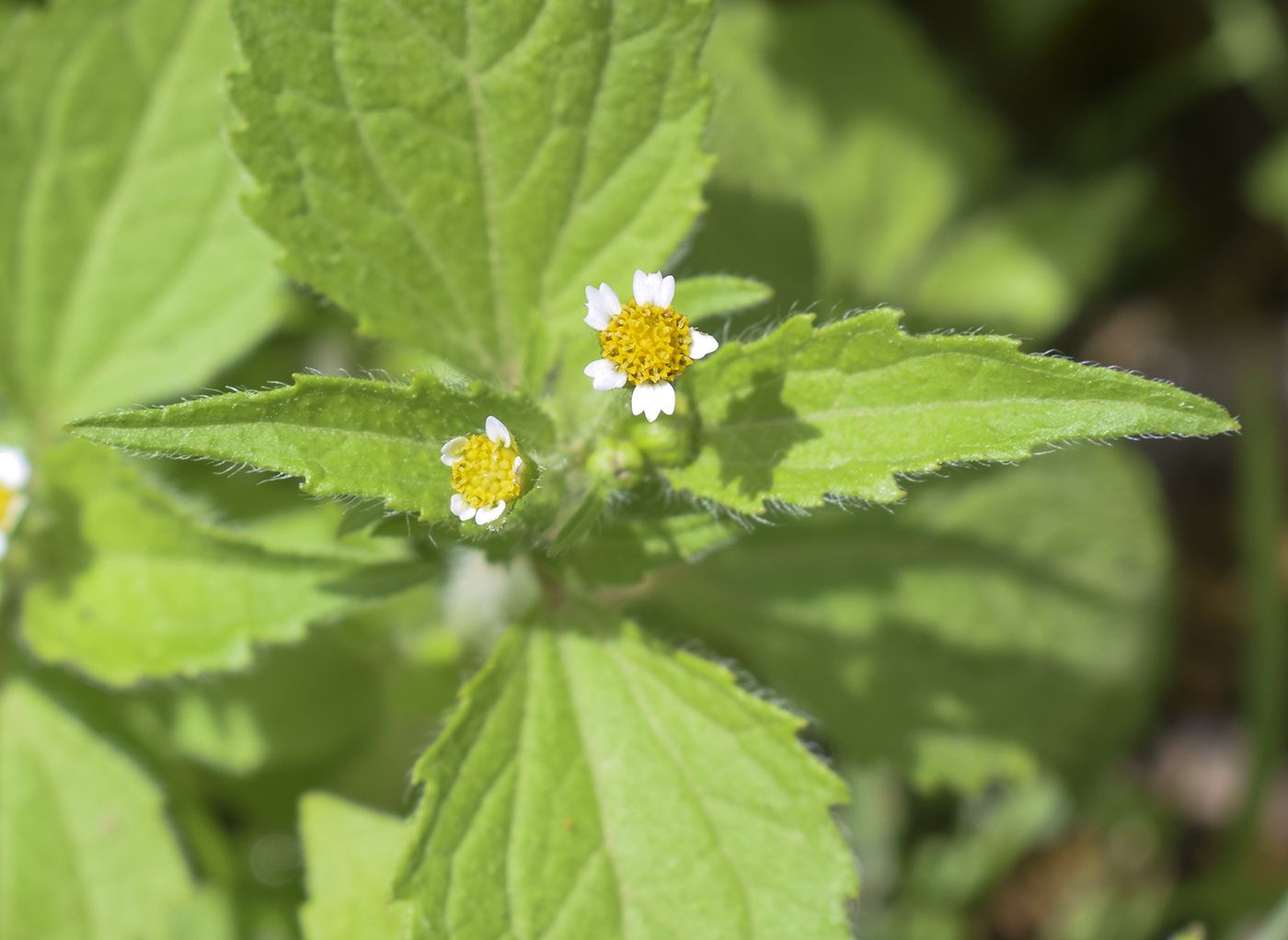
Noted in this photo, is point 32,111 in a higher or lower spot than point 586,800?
higher

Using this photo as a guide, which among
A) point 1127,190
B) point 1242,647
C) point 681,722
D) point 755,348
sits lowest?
point 681,722

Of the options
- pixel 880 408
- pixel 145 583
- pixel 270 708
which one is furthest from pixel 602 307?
pixel 270 708

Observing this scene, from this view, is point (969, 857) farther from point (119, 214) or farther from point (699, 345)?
point (119, 214)

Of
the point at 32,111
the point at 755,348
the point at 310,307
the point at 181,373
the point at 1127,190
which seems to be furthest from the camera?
the point at 1127,190

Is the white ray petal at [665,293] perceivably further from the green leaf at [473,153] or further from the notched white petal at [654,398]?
the green leaf at [473,153]

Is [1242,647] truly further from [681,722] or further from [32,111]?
[32,111]

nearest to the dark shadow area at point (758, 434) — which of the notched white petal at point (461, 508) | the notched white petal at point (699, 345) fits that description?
the notched white petal at point (699, 345)

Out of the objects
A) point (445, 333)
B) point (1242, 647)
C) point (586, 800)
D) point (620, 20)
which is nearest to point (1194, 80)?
point (1242, 647)
